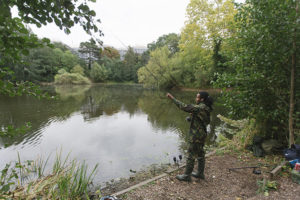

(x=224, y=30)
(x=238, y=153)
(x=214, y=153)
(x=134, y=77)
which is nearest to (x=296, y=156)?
(x=238, y=153)

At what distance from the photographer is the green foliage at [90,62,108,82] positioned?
66113mm

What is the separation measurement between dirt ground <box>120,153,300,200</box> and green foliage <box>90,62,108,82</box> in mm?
65874

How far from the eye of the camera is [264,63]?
4574 mm

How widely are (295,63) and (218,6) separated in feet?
69.0

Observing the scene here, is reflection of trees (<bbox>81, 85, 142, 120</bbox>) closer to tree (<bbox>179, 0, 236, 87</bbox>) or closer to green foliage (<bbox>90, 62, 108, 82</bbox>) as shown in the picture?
tree (<bbox>179, 0, 236, 87</bbox>)

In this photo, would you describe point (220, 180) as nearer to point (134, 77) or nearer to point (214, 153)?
point (214, 153)

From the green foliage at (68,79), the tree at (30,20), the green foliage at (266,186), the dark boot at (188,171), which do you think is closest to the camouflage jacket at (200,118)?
the dark boot at (188,171)

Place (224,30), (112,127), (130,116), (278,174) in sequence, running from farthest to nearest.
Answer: (224,30)
(130,116)
(112,127)
(278,174)

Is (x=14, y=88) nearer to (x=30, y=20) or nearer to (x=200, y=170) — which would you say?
(x=30, y=20)

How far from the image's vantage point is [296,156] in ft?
13.9

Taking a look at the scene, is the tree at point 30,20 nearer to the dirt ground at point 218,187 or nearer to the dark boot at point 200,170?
the dirt ground at point 218,187

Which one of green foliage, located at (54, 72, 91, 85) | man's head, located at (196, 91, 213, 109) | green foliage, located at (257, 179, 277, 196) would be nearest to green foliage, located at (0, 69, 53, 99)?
man's head, located at (196, 91, 213, 109)

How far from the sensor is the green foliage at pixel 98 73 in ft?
217

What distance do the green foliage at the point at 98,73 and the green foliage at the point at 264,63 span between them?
65.1 m
